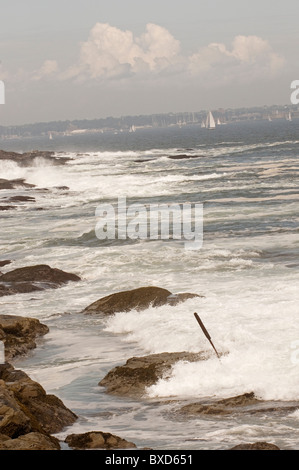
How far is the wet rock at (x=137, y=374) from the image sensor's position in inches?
559

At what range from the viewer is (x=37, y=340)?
18250mm

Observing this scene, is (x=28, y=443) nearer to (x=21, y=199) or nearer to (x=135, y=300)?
(x=135, y=300)

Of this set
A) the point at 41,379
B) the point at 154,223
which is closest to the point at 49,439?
the point at 41,379

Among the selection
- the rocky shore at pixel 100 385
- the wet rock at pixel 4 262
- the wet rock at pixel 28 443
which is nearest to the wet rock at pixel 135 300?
the rocky shore at pixel 100 385

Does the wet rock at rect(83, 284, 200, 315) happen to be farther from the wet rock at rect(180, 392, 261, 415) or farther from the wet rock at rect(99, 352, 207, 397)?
the wet rock at rect(180, 392, 261, 415)

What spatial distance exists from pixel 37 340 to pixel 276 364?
235 inches

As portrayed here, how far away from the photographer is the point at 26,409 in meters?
11.5

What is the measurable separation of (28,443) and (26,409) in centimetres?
159

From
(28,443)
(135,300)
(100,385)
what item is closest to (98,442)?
(28,443)

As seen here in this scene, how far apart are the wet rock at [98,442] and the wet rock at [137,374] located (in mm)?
3057

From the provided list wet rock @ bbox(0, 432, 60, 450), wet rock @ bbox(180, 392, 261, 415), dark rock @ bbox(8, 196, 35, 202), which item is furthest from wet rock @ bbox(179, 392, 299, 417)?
dark rock @ bbox(8, 196, 35, 202)

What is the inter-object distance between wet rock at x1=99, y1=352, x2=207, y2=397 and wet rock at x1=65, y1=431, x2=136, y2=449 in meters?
3.06

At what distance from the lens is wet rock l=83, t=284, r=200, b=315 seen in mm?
20406

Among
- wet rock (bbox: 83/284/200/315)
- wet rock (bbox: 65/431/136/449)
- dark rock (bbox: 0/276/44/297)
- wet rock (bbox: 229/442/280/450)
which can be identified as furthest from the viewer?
dark rock (bbox: 0/276/44/297)
